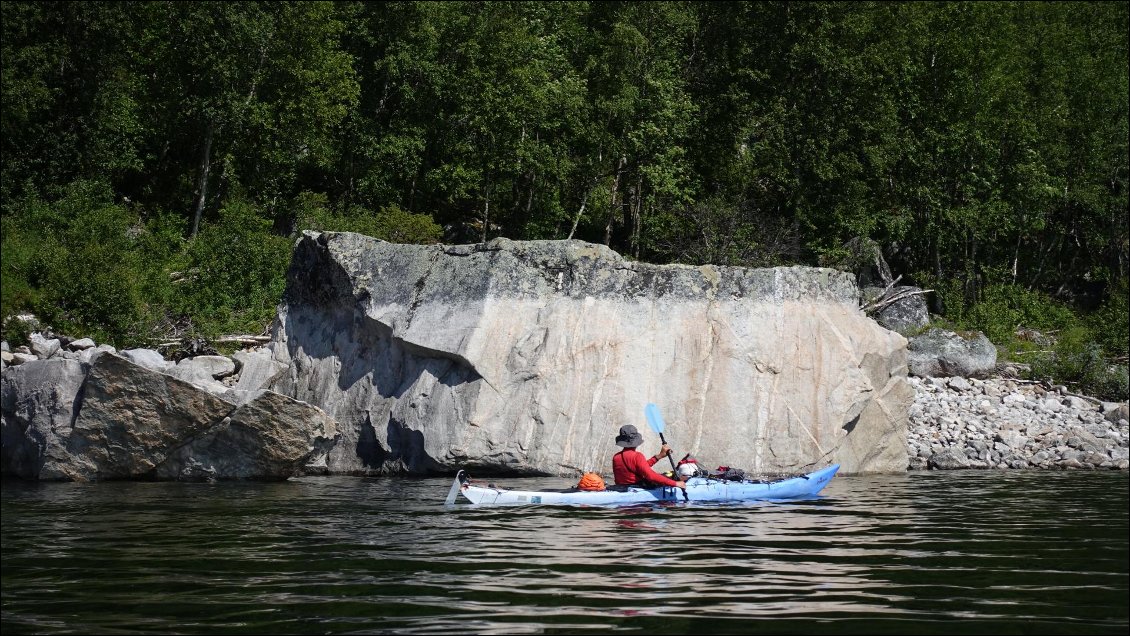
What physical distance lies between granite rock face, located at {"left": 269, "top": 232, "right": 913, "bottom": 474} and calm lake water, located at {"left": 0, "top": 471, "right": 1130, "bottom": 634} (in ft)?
9.88

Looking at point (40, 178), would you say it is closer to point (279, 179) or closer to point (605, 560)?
point (279, 179)

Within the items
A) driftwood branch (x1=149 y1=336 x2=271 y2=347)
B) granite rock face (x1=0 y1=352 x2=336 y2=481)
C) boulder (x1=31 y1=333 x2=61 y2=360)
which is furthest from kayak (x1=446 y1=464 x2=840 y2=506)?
driftwood branch (x1=149 y1=336 x2=271 y2=347)

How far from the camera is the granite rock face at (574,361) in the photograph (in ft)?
58.1

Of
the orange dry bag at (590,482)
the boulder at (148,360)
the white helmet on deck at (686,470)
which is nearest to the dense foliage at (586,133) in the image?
the boulder at (148,360)

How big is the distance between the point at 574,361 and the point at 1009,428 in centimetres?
995

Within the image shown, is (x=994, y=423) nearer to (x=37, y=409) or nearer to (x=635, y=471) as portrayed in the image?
(x=635, y=471)

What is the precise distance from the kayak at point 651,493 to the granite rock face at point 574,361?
102 inches

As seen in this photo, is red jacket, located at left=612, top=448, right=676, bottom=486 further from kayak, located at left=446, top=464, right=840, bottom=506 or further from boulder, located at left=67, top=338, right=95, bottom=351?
boulder, located at left=67, top=338, right=95, bottom=351

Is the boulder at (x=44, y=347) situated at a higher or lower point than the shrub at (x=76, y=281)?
lower

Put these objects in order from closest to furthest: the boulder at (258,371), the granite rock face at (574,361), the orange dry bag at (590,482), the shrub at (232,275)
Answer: the orange dry bag at (590,482), the granite rock face at (574,361), the boulder at (258,371), the shrub at (232,275)

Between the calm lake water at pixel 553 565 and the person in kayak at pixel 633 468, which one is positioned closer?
the calm lake water at pixel 553 565

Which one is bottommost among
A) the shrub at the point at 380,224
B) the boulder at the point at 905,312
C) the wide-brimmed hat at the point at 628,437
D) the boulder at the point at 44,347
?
the wide-brimmed hat at the point at 628,437

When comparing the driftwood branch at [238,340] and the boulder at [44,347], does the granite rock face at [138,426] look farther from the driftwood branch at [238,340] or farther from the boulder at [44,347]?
the driftwood branch at [238,340]

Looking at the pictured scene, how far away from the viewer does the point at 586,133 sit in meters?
32.0
